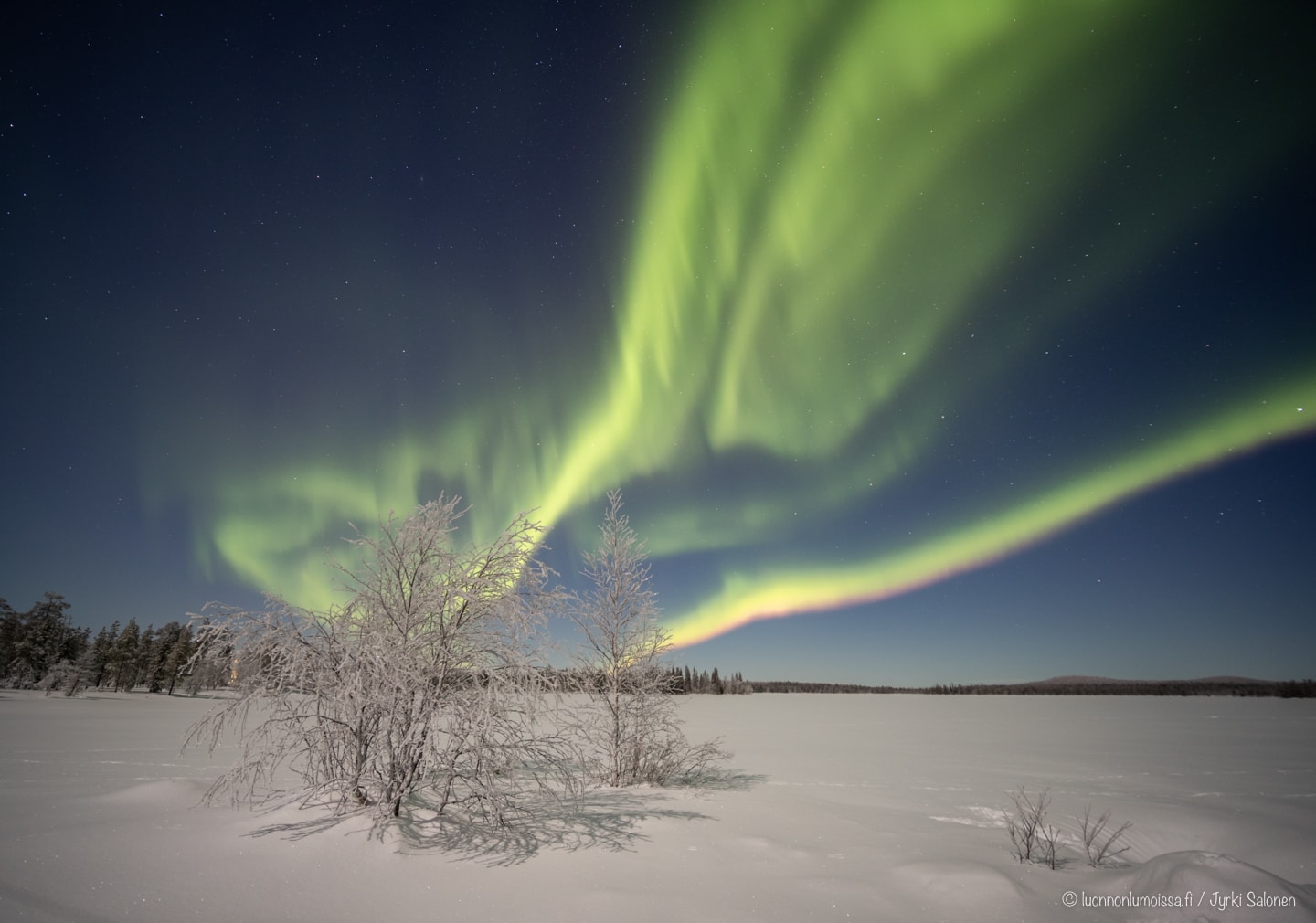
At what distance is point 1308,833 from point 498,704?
1576 centimetres

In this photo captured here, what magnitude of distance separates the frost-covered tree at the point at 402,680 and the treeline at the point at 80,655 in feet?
125

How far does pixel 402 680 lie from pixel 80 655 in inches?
3354

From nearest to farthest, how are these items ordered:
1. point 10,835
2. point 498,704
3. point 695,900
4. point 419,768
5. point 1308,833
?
Answer: point 695,900 → point 10,835 → point 498,704 → point 419,768 → point 1308,833

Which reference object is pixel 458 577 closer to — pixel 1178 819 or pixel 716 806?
pixel 716 806

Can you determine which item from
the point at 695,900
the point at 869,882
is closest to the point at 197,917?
the point at 695,900

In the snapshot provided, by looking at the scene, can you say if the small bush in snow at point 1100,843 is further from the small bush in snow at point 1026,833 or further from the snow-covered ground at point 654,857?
the small bush in snow at point 1026,833

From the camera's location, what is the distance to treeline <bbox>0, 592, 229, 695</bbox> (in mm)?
56250

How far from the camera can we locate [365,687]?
809 centimetres

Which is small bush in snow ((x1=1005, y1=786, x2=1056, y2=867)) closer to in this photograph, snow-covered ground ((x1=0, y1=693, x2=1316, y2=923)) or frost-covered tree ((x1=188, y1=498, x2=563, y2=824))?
snow-covered ground ((x1=0, y1=693, x2=1316, y2=923))

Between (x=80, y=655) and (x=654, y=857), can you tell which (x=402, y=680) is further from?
(x=80, y=655)

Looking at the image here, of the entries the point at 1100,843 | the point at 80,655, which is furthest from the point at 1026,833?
the point at 80,655

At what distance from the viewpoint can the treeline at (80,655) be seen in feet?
185

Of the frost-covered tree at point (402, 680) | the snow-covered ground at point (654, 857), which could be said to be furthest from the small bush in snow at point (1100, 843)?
the frost-covered tree at point (402, 680)

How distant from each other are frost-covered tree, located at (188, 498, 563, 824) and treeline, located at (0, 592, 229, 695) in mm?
38058
